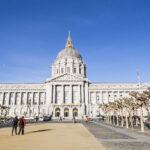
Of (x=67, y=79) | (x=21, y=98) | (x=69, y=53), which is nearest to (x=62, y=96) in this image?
(x=67, y=79)

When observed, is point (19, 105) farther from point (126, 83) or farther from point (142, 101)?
point (142, 101)

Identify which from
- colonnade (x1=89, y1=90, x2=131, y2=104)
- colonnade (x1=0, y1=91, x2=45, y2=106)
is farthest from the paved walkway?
colonnade (x1=0, y1=91, x2=45, y2=106)

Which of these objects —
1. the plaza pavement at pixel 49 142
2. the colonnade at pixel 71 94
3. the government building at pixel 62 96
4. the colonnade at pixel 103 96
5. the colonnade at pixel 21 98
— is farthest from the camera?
the colonnade at pixel 21 98

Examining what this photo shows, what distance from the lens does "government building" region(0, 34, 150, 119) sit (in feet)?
237

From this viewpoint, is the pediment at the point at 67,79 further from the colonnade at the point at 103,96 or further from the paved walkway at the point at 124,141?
the paved walkway at the point at 124,141

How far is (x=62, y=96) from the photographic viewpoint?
2955 inches

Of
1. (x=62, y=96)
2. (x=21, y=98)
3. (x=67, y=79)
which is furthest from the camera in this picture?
(x=21, y=98)

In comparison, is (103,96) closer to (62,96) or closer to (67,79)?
(67,79)

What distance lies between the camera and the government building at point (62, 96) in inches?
2840

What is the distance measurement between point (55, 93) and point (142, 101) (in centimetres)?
5745

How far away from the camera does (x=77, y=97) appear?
76.6m

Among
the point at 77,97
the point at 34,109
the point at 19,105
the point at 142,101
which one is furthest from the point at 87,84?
the point at 142,101

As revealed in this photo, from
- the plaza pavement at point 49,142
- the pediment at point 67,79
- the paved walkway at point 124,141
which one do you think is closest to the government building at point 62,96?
the pediment at point 67,79

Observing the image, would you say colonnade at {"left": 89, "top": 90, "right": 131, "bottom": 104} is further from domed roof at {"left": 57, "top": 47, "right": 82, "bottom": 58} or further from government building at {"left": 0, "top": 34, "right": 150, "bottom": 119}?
domed roof at {"left": 57, "top": 47, "right": 82, "bottom": 58}
